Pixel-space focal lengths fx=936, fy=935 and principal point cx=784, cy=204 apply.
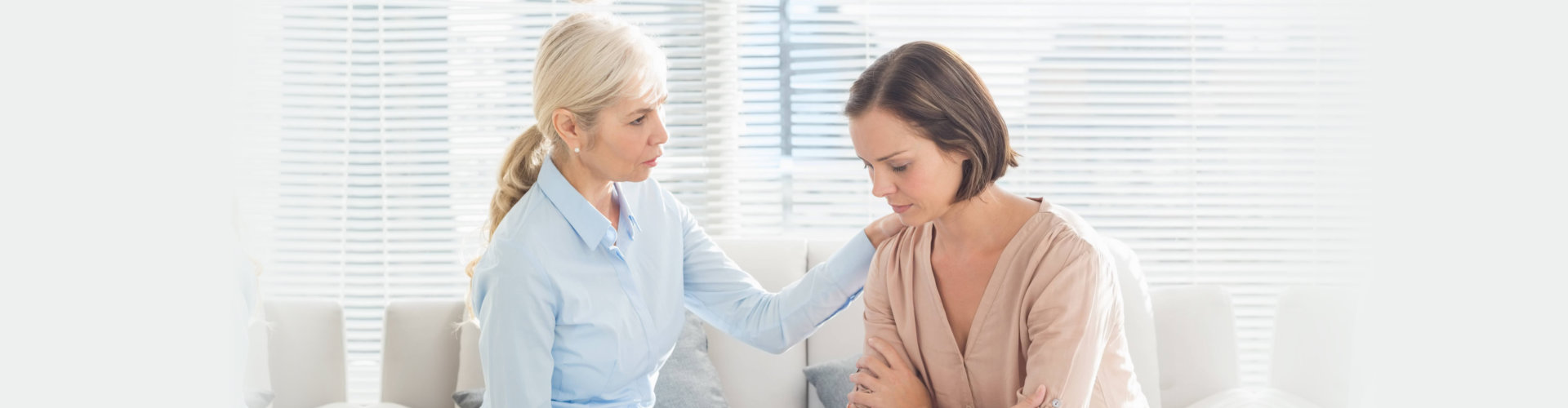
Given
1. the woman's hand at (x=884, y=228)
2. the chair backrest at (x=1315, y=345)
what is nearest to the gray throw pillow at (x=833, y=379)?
the woman's hand at (x=884, y=228)

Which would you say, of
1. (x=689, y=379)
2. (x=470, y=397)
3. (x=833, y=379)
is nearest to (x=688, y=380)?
(x=689, y=379)

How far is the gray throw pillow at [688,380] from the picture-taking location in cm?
234

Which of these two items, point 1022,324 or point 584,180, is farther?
point 584,180

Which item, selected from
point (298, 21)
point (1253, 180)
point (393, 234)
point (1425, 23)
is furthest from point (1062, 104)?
point (298, 21)

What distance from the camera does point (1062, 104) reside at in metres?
3.00

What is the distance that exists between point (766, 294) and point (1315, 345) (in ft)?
6.53

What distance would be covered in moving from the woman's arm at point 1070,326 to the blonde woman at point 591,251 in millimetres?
366

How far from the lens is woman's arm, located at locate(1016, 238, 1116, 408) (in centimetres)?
124

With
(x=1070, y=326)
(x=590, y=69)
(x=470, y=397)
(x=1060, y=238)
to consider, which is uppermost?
(x=590, y=69)

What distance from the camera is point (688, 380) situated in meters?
2.36

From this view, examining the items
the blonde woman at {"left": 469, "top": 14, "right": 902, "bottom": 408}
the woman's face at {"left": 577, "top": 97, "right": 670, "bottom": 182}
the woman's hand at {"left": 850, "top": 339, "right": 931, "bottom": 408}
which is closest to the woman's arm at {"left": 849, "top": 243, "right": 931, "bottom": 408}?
the woman's hand at {"left": 850, "top": 339, "right": 931, "bottom": 408}

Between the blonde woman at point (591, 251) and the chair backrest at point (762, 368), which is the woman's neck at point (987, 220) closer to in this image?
the blonde woman at point (591, 251)

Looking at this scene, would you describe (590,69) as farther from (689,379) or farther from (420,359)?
(420,359)

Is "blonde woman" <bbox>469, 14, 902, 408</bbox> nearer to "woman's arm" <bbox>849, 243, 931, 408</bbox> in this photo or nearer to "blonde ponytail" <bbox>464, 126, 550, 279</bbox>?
"blonde ponytail" <bbox>464, 126, 550, 279</bbox>
